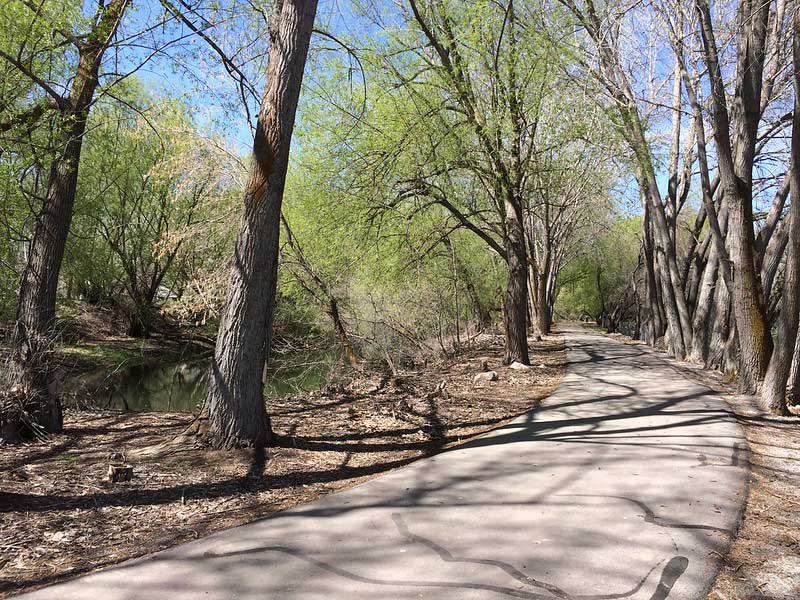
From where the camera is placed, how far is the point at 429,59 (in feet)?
41.9

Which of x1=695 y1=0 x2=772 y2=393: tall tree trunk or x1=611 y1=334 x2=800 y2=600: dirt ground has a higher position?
x1=695 y1=0 x2=772 y2=393: tall tree trunk

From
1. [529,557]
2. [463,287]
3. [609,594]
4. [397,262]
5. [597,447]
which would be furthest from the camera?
[463,287]

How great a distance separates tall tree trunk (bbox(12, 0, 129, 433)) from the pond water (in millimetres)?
2197

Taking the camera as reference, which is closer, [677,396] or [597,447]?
[597,447]

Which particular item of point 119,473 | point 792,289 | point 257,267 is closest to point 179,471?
point 119,473

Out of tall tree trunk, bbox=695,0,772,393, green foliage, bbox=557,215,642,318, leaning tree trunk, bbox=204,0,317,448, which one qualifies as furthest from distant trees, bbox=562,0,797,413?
green foliage, bbox=557,215,642,318

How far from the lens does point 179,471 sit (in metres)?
5.52

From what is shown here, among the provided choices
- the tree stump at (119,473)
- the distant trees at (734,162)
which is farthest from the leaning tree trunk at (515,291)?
the tree stump at (119,473)

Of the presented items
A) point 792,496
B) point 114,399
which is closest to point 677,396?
point 792,496

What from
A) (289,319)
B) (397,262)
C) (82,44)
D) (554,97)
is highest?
(554,97)

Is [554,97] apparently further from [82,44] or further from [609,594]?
[609,594]

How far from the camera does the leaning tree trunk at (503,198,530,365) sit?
46.5ft

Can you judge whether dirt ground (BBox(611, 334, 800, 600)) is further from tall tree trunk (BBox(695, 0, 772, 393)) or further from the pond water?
the pond water

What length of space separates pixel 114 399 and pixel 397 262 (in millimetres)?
7939
